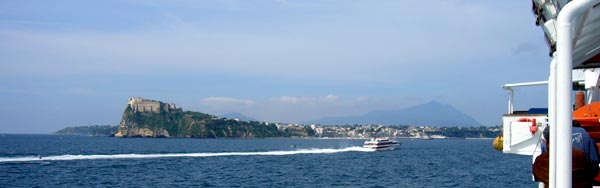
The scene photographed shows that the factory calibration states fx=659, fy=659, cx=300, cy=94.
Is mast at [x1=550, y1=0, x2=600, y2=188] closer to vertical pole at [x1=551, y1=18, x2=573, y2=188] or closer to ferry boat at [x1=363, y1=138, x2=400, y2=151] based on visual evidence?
vertical pole at [x1=551, y1=18, x2=573, y2=188]

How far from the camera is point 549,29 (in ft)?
25.9

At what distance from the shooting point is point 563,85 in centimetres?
473

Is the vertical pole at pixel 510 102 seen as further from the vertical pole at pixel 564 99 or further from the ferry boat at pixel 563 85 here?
the vertical pole at pixel 564 99

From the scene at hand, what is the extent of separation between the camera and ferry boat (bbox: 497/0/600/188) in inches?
187

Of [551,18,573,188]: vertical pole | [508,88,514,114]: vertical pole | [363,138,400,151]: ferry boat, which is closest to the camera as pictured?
[551,18,573,188]: vertical pole

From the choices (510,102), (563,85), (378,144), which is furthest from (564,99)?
(378,144)

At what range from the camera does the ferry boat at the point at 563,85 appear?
4.74 meters

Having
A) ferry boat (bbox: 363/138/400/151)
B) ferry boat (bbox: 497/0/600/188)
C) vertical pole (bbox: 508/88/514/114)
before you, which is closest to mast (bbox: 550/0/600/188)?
ferry boat (bbox: 497/0/600/188)

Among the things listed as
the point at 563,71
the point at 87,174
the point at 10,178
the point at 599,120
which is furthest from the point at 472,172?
the point at 563,71

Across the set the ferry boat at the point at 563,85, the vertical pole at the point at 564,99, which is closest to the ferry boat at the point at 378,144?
the ferry boat at the point at 563,85

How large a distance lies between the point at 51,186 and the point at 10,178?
9.48 metres

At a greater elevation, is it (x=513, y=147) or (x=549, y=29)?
(x=549, y=29)

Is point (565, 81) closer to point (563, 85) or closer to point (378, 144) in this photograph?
point (563, 85)

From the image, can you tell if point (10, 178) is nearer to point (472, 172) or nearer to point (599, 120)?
point (472, 172)
